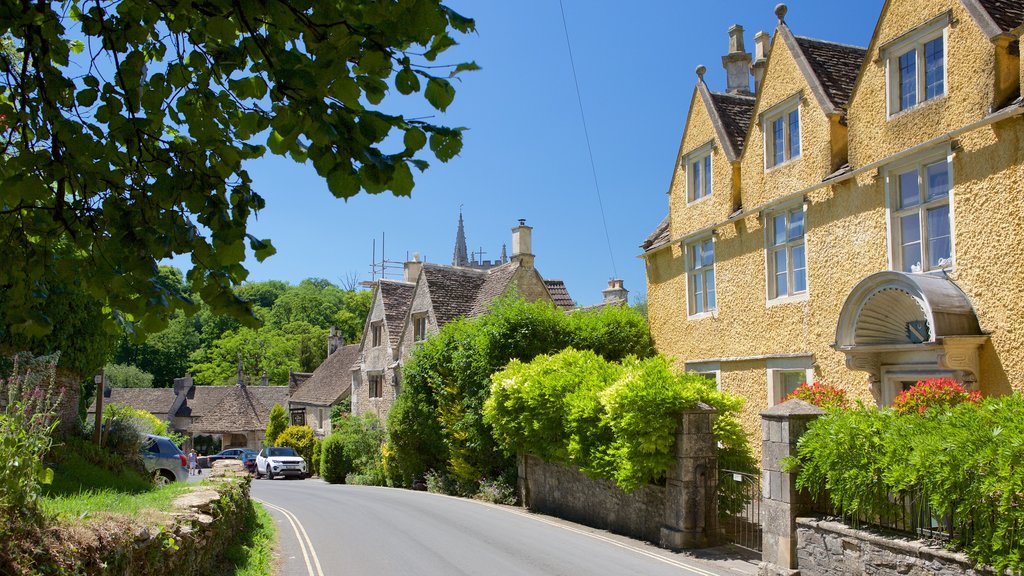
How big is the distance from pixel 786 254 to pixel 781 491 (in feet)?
26.0

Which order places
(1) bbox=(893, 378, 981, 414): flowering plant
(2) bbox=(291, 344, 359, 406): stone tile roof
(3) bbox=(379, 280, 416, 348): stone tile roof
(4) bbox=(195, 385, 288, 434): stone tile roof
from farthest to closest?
(4) bbox=(195, 385, 288, 434): stone tile roof, (2) bbox=(291, 344, 359, 406): stone tile roof, (3) bbox=(379, 280, 416, 348): stone tile roof, (1) bbox=(893, 378, 981, 414): flowering plant

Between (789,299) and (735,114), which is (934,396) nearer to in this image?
Answer: (789,299)

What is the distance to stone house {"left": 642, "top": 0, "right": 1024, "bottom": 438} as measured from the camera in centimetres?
1247

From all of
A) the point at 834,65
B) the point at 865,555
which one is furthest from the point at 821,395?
the point at 834,65

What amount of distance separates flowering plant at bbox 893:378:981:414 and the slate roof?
28.5m

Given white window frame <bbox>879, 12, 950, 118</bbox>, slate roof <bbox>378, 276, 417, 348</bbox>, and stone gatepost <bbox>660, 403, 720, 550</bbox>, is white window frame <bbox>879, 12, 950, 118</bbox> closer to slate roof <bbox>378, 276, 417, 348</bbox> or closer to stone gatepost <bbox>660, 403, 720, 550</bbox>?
stone gatepost <bbox>660, 403, 720, 550</bbox>

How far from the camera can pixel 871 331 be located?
14445 millimetres

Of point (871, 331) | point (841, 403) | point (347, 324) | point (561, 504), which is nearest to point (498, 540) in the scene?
point (561, 504)

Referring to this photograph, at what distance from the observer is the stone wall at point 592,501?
14.5 metres

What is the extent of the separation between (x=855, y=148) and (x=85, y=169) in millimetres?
14341

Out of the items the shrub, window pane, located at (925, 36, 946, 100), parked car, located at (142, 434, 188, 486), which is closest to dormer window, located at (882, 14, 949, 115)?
window pane, located at (925, 36, 946, 100)

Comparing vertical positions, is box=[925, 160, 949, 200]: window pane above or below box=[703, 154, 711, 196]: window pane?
below

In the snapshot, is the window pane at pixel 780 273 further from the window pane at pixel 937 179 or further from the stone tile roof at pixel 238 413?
the stone tile roof at pixel 238 413

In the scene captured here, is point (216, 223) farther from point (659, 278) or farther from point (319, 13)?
point (659, 278)
